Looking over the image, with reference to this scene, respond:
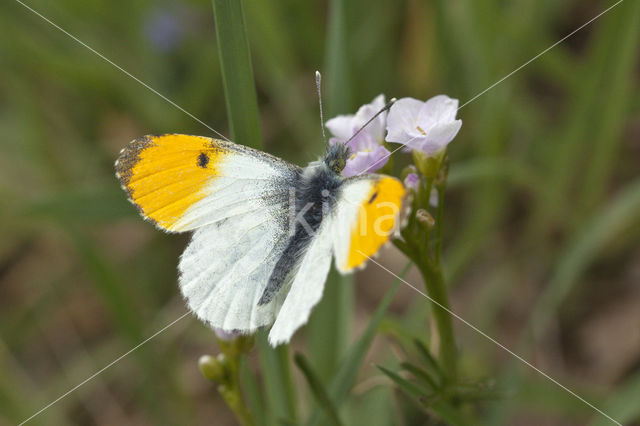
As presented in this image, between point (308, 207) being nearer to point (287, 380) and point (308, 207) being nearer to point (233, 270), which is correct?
point (233, 270)

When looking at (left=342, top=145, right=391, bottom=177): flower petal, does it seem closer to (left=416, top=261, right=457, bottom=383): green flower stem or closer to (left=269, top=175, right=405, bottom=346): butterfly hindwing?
(left=269, top=175, right=405, bottom=346): butterfly hindwing

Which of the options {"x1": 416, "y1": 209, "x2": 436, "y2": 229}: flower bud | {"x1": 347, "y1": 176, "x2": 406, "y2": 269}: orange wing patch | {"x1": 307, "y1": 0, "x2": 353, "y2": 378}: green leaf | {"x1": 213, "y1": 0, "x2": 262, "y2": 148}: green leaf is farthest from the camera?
{"x1": 307, "y1": 0, "x2": 353, "y2": 378}: green leaf

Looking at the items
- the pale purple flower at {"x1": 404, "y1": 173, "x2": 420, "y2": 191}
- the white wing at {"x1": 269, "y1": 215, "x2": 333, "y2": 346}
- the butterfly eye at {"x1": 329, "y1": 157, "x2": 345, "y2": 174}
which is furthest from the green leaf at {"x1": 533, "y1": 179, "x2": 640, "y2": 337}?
the white wing at {"x1": 269, "y1": 215, "x2": 333, "y2": 346}

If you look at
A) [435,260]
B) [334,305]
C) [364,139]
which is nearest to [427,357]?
[435,260]

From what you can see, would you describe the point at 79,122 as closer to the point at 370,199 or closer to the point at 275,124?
the point at 275,124

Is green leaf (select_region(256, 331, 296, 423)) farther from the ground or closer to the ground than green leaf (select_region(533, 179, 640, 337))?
farther from the ground

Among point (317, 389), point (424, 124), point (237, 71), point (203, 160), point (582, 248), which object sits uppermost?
point (237, 71)
